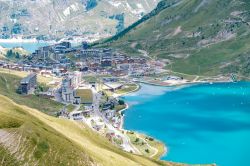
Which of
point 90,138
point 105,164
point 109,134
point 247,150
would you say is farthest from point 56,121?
point 247,150

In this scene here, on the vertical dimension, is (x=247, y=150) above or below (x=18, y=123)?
below

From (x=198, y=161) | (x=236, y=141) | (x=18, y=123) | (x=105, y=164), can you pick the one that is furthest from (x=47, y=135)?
(x=236, y=141)

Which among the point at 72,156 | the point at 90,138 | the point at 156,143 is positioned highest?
the point at 72,156

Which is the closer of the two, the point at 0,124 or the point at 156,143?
the point at 0,124

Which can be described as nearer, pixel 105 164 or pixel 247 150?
pixel 105 164

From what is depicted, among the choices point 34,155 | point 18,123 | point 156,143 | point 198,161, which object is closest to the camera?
point 34,155

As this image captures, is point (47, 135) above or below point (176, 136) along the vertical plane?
above

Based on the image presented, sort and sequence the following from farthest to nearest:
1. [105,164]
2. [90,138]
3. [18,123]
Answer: [90,138]
[105,164]
[18,123]

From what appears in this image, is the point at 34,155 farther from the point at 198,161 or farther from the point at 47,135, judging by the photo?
the point at 198,161

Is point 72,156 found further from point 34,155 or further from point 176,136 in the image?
point 176,136
